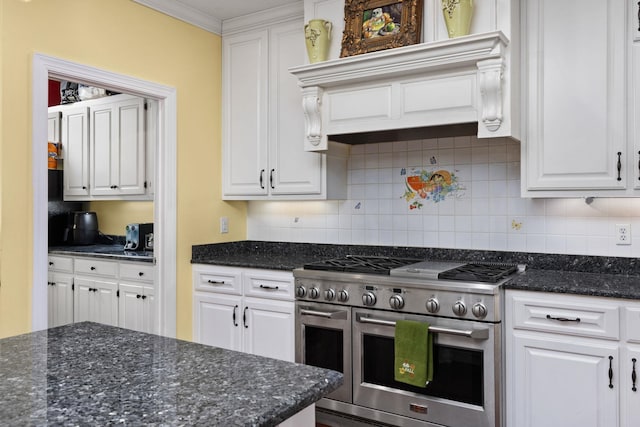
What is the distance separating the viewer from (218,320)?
340 centimetres

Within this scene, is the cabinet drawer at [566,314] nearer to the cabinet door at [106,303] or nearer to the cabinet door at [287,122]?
the cabinet door at [287,122]

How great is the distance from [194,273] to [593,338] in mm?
2462

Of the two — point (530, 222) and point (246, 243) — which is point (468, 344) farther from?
point (246, 243)

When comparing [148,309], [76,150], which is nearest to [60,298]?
[148,309]

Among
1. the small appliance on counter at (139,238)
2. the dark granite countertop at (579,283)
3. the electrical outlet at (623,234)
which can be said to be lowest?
the dark granite countertop at (579,283)

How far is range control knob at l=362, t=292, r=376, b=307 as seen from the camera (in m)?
2.69

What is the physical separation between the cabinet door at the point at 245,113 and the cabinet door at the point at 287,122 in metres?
0.06

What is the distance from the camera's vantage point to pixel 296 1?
3.37 m

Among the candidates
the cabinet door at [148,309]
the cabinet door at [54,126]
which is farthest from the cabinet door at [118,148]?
the cabinet door at [148,309]

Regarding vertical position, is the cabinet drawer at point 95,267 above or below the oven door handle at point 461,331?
above

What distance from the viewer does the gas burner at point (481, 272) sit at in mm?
2465

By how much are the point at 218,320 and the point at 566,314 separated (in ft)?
7.02

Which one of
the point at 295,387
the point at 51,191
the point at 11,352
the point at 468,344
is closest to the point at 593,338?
the point at 468,344

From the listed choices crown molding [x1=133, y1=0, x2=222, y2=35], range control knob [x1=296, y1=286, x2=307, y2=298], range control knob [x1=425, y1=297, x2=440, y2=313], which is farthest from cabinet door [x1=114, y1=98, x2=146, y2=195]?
range control knob [x1=425, y1=297, x2=440, y2=313]
